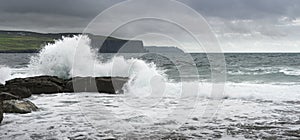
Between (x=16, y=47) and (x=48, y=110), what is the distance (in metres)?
122

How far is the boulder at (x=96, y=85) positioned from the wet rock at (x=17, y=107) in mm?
5421

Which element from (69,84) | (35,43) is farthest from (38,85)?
(35,43)

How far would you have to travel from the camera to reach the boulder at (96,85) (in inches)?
635

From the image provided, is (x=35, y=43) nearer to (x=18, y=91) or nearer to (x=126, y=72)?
(x=126, y=72)

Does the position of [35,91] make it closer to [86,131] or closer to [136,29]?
[136,29]

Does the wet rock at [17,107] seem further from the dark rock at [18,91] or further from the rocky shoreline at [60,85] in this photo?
the rocky shoreline at [60,85]

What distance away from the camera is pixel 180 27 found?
1681cm

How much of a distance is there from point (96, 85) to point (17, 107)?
6.45m

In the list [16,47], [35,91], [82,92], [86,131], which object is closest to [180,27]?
[82,92]

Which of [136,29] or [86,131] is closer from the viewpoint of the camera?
[86,131]

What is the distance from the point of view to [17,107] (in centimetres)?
1013

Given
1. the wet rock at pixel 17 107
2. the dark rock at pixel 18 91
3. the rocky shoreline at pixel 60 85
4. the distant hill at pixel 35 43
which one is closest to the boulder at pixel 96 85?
the rocky shoreline at pixel 60 85

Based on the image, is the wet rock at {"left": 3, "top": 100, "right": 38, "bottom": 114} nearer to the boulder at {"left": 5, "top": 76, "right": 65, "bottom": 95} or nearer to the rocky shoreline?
the rocky shoreline

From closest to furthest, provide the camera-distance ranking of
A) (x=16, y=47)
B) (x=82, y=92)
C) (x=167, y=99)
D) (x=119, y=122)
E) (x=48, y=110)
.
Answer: (x=119, y=122)
(x=48, y=110)
(x=167, y=99)
(x=82, y=92)
(x=16, y=47)
